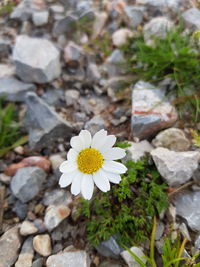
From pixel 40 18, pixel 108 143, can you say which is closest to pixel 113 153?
pixel 108 143

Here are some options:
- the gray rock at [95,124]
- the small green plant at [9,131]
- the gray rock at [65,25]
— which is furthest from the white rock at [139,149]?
the gray rock at [65,25]

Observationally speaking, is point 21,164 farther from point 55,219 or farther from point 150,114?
point 150,114

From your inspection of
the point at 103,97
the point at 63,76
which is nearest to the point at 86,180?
the point at 103,97

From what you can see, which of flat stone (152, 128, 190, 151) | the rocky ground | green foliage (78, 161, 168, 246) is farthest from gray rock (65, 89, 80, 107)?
green foliage (78, 161, 168, 246)

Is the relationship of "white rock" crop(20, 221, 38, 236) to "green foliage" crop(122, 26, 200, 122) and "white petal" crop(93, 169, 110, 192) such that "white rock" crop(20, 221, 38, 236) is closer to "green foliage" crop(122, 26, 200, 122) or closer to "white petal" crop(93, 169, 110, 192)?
"white petal" crop(93, 169, 110, 192)

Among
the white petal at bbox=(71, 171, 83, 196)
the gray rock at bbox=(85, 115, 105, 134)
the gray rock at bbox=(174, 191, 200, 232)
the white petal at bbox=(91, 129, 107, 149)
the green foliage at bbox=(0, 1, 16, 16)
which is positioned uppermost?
the green foliage at bbox=(0, 1, 16, 16)

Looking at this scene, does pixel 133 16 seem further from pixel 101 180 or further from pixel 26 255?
pixel 26 255
